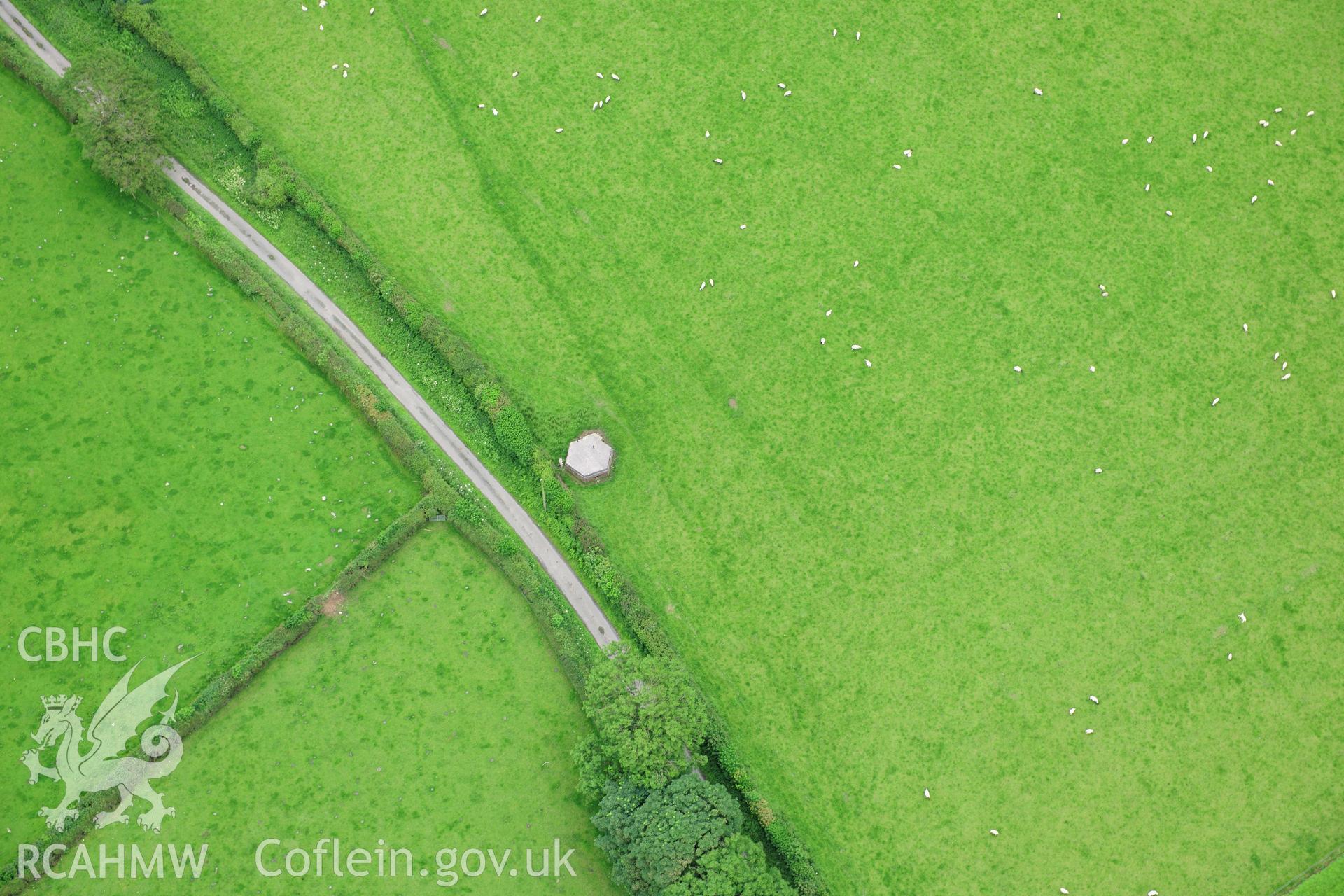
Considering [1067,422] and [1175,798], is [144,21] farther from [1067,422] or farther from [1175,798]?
[1175,798]

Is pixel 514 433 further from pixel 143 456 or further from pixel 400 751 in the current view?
pixel 143 456

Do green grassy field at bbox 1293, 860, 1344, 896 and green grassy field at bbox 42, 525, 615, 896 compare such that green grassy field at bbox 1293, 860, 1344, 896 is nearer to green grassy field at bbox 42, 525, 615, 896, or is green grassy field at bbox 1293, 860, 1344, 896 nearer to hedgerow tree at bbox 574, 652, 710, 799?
hedgerow tree at bbox 574, 652, 710, 799

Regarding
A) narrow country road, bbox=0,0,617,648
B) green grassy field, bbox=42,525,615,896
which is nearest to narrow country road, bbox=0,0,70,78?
narrow country road, bbox=0,0,617,648

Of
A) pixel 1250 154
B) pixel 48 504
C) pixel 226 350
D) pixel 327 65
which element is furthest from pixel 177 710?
pixel 1250 154

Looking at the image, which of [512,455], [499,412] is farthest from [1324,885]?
[499,412]

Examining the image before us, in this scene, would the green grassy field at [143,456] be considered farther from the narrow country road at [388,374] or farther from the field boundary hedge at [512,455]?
the field boundary hedge at [512,455]

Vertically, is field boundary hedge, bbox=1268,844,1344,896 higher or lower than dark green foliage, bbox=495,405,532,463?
lower
